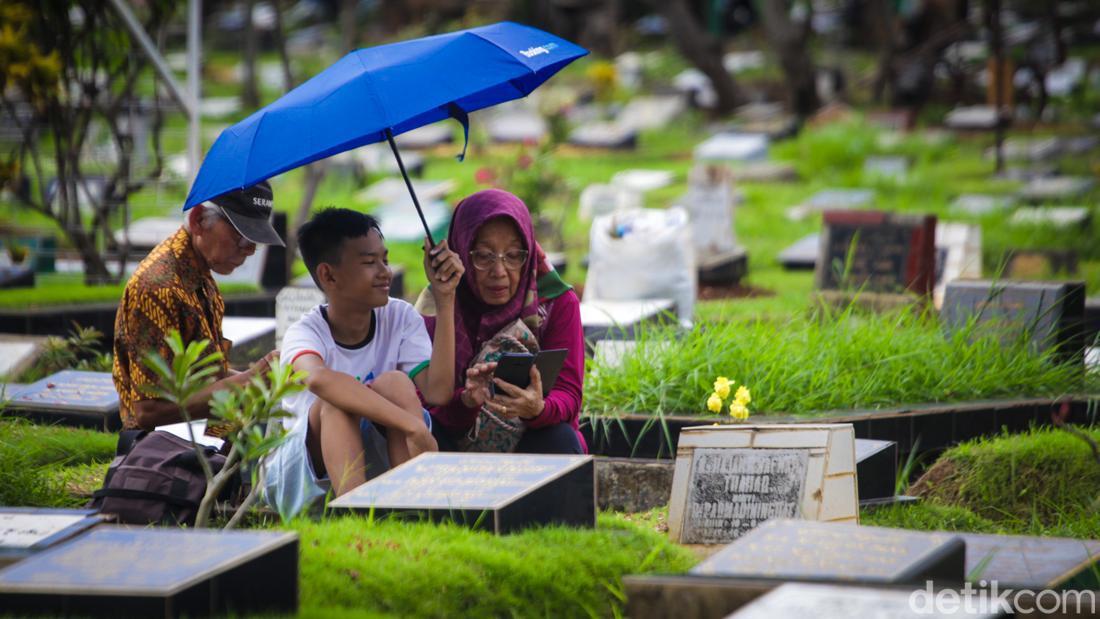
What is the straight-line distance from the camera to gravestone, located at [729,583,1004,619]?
10.3 ft

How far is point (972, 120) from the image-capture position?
73.8 ft

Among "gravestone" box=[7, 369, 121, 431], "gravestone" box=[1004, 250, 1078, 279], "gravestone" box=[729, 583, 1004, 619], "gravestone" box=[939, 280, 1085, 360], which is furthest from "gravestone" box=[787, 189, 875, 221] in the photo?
"gravestone" box=[729, 583, 1004, 619]

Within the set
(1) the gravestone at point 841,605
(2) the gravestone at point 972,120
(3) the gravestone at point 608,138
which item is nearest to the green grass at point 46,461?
(1) the gravestone at point 841,605

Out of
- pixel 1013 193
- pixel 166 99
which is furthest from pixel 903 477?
pixel 1013 193

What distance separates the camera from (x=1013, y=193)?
1638 centimetres

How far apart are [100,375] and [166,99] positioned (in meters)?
5.22

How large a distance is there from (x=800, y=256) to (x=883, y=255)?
2.80 meters

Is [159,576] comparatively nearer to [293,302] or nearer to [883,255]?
[293,302]

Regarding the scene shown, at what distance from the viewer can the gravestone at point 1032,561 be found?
4043 millimetres

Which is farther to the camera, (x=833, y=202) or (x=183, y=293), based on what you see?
(x=833, y=202)

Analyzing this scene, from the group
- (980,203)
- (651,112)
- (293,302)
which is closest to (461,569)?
(293,302)

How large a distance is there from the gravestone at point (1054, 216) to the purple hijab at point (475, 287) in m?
9.58

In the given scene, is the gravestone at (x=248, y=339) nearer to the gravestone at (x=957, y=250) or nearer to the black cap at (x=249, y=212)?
the black cap at (x=249, y=212)

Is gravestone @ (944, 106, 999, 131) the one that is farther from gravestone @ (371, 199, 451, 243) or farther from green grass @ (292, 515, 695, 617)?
green grass @ (292, 515, 695, 617)
